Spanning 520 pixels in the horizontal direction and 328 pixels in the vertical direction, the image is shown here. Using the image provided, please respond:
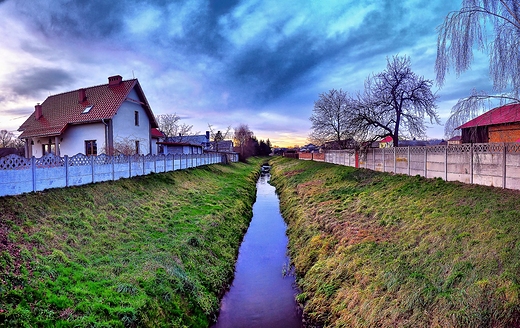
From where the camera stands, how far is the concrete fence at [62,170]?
860cm

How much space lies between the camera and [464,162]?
11133 mm

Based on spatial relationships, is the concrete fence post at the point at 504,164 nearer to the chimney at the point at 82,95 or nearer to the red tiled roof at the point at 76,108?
the red tiled roof at the point at 76,108

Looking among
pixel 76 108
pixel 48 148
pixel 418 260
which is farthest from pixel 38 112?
pixel 418 260

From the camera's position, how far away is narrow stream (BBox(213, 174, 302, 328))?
7348 mm

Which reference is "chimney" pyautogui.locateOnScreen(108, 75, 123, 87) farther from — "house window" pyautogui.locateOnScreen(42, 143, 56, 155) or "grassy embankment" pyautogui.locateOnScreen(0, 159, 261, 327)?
"grassy embankment" pyautogui.locateOnScreen(0, 159, 261, 327)

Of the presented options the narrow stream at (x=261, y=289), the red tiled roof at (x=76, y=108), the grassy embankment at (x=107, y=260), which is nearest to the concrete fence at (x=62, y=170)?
the grassy embankment at (x=107, y=260)

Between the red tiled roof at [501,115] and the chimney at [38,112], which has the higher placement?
the chimney at [38,112]

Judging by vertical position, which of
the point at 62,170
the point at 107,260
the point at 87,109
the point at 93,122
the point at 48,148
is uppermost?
the point at 87,109

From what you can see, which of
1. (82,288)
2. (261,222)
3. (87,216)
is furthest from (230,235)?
(82,288)

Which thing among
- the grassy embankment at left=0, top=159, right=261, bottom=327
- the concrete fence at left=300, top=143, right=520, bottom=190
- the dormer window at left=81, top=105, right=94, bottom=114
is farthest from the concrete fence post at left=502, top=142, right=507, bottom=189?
the dormer window at left=81, top=105, right=94, bottom=114

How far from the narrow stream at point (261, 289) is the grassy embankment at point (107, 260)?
0.48 meters

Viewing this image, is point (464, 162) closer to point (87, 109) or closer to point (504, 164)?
point (504, 164)

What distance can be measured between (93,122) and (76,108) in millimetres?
3420

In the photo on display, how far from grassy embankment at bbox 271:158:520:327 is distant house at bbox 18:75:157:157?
1746cm
